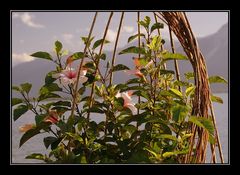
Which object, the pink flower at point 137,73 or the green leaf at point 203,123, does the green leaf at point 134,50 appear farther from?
the green leaf at point 203,123

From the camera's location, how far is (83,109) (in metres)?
1.43

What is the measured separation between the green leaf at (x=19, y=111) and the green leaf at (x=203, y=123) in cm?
55

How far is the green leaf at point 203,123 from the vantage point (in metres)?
1.10

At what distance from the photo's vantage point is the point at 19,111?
1331mm

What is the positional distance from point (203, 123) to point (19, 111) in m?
0.60

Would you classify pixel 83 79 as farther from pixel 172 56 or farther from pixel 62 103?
pixel 172 56

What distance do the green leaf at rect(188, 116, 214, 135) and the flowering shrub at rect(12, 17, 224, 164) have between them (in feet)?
0.31

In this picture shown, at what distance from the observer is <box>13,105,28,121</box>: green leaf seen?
1316 millimetres

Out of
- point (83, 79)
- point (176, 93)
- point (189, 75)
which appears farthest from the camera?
point (189, 75)

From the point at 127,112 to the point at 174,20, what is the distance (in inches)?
14.1

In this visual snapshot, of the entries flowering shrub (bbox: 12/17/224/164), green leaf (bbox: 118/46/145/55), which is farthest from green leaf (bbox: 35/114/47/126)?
green leaf (bbox: 118/46/145/55)

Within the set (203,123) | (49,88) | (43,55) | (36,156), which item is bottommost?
(36,156)

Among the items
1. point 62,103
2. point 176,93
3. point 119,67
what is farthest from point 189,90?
point 62,103
